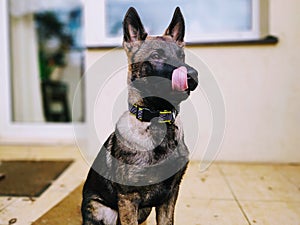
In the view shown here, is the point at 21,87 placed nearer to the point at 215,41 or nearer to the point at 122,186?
the point at 215,41

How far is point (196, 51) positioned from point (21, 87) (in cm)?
253

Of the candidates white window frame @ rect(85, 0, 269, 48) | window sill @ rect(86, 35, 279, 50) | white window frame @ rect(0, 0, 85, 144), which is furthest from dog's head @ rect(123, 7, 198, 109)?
white window frame @ rect(0, 0, 85, 144)

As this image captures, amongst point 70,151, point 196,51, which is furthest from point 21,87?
point 196,51

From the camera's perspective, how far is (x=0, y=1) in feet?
13.1

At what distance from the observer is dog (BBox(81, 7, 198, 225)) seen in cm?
130

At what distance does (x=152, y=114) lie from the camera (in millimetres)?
1360

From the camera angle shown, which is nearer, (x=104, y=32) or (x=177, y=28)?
(x=177, y=28)

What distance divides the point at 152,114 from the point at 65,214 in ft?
3.32

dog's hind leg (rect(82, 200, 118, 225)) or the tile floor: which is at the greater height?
dog's hind leg (rect(82, 200, 118, 225))

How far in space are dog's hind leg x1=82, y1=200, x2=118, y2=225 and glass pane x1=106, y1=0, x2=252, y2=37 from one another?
90.8 inches

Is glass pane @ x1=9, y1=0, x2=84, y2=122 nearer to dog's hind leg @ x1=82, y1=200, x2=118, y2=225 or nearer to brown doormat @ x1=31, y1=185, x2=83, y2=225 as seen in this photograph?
brown doormat @ x1=31, y1=185, x2=83, y2=225

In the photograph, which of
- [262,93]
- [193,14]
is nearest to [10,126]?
[193,14]

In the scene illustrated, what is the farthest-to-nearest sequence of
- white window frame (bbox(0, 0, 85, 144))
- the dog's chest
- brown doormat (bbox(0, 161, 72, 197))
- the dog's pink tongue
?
white window frame (bbox(0, 0, 85, 144))
brown doormat (bbox(0, 161, 72, 197))
the dog's chest
the dog's pink tongue

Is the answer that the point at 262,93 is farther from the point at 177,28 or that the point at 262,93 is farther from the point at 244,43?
the point at 177,28
